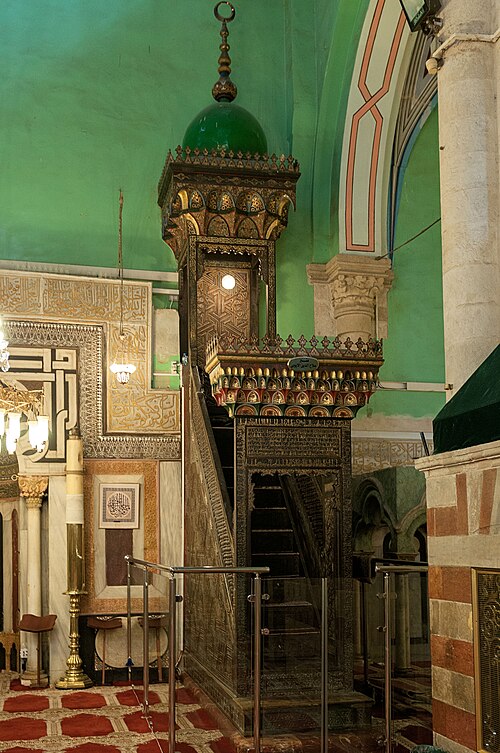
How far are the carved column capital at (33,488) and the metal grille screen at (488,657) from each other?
5025 millimetres

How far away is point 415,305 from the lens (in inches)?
374

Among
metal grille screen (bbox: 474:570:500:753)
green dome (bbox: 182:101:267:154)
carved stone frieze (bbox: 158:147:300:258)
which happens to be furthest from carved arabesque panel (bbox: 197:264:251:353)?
metal grille screen (bbox: 474:570:500:753)

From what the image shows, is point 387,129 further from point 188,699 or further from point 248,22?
point 188,699

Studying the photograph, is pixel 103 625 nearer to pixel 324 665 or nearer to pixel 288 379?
pixel 288 379

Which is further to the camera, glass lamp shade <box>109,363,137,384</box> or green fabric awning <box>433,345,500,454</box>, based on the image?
glass lamp shade <box>109,363,137,384</box>

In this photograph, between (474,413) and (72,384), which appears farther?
(72,384)

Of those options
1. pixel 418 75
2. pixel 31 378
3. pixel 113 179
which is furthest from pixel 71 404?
pixel 418 75

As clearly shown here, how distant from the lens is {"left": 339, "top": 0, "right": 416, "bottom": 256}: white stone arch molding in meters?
8.71

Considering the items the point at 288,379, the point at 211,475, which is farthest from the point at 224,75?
the point at 211,475

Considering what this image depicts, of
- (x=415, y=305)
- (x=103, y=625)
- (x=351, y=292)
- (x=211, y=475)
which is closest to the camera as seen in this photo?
(x=211, y=475)

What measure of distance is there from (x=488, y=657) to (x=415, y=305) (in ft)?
19.6

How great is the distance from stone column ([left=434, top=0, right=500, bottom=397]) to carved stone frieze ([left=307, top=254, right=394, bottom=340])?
12.7 feet

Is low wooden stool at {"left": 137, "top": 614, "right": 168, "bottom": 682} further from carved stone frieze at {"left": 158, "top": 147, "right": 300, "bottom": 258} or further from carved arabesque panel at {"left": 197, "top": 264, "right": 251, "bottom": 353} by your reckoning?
carved stone frieze at {"left": 158, "top": 147, "right": 300, "bottom": 258}

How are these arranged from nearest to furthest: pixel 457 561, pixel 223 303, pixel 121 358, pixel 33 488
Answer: pixel 457 561
pixel 33 488
pixel 121 358
pixel 223 303
